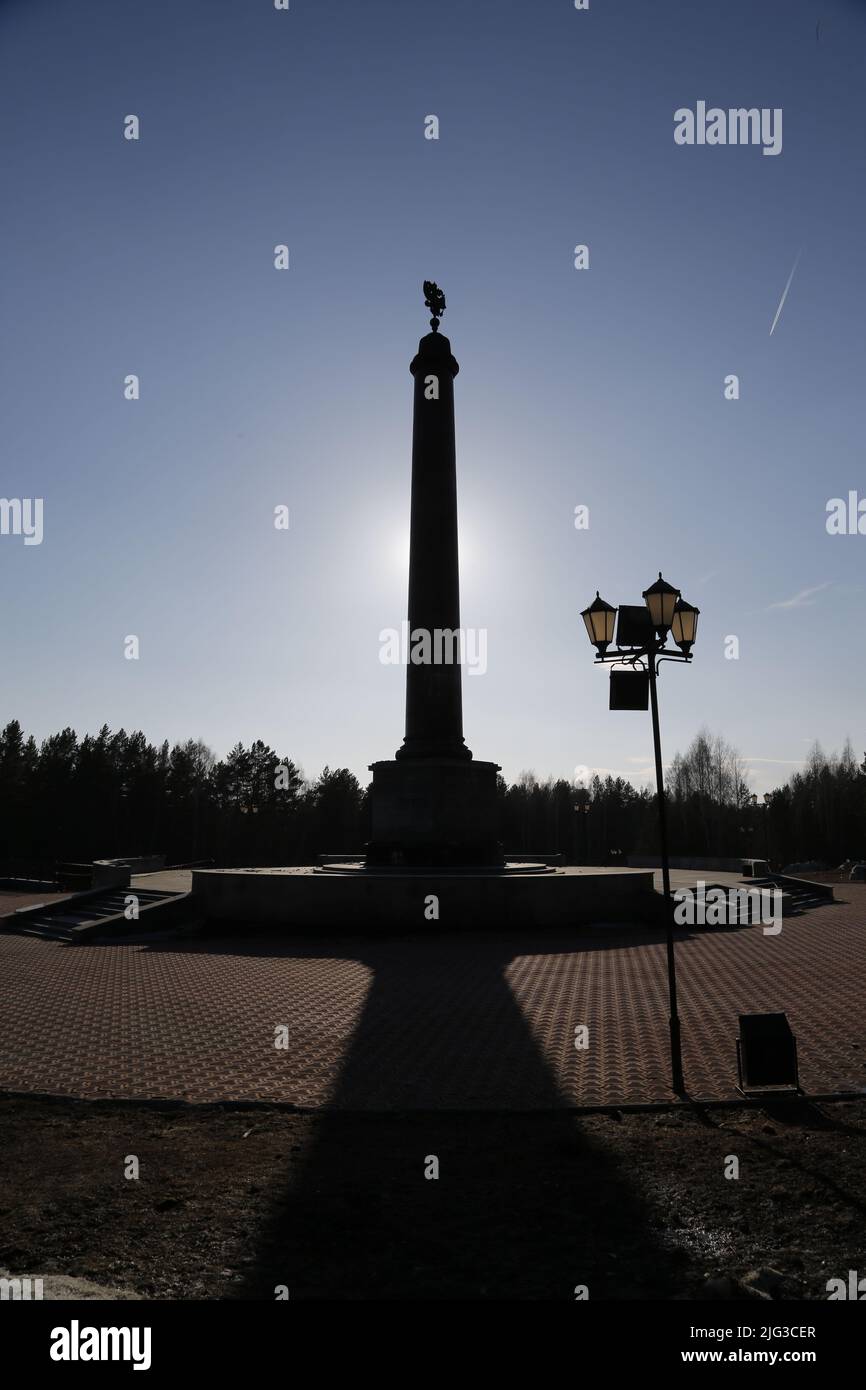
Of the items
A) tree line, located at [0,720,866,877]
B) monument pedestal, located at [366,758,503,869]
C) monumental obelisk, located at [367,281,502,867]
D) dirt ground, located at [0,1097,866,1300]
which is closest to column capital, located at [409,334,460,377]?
monumental obelisk, located at [367,281,502,867]

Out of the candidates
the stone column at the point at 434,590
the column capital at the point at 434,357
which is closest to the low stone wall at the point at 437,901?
the stone column at the point at 434,590

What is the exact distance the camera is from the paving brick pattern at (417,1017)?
8484 millimetres

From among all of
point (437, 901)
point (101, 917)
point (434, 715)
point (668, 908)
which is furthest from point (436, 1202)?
point (101, 917)

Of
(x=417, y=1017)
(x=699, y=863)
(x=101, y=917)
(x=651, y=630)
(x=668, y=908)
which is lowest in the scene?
(x=699, y=863)

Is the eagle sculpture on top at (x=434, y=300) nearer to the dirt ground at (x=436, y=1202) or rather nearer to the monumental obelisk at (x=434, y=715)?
the monumental obelisk at (x=434, y=715)

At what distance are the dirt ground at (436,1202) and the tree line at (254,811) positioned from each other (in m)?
64.7

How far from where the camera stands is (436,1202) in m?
5.48

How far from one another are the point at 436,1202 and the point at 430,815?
60.0ft

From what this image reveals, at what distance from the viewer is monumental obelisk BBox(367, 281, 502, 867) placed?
78.1 feet

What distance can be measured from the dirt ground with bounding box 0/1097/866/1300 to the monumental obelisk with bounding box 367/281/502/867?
1621 centimetres

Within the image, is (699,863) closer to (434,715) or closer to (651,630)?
(434,715)

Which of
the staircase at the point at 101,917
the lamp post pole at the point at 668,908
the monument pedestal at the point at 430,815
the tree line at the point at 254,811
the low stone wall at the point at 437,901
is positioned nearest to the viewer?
the lamp post pole at the point at 668,908

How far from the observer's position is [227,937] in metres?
21.4
